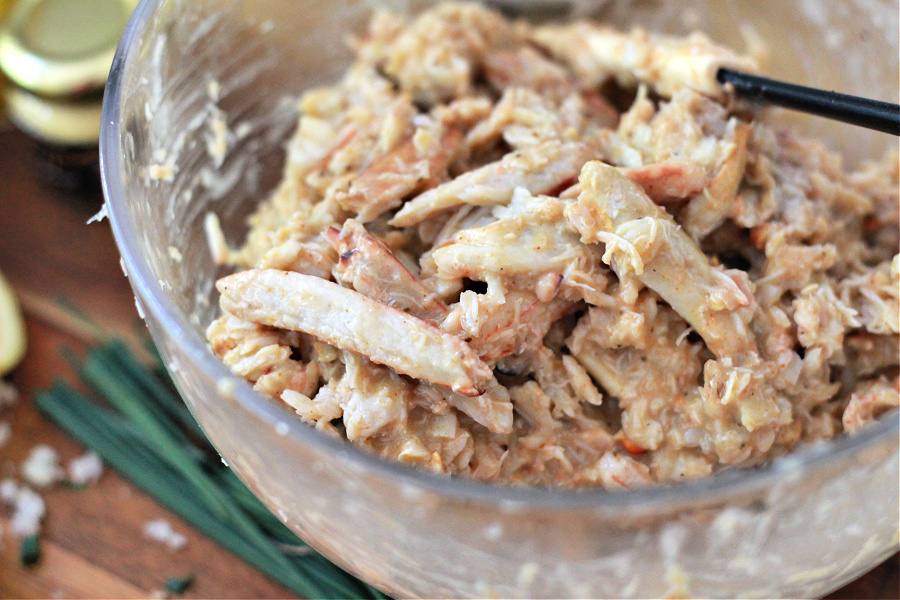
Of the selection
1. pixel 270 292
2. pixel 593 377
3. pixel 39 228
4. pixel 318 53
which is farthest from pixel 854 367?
pixel 39 228

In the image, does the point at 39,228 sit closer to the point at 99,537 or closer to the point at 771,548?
the point at 99,537

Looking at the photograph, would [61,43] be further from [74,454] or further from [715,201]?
[715,201]

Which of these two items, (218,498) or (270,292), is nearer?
(270,292)

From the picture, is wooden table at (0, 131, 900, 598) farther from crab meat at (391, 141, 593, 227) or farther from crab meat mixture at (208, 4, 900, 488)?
crab meat at (391, 141, 593, 227)

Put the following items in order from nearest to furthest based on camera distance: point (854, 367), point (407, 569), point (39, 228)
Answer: point (407, 569), point (854, 367), point (39, 228)

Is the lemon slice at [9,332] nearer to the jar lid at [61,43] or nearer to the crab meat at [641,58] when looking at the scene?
the jar lid at [61,43]

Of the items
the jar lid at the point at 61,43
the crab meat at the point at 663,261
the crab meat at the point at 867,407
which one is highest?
the crab meat at the point at 663,261

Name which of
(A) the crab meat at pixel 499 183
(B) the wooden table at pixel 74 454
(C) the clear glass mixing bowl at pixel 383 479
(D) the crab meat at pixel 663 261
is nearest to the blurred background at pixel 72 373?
(B) the wooden table at pixel 74 454
